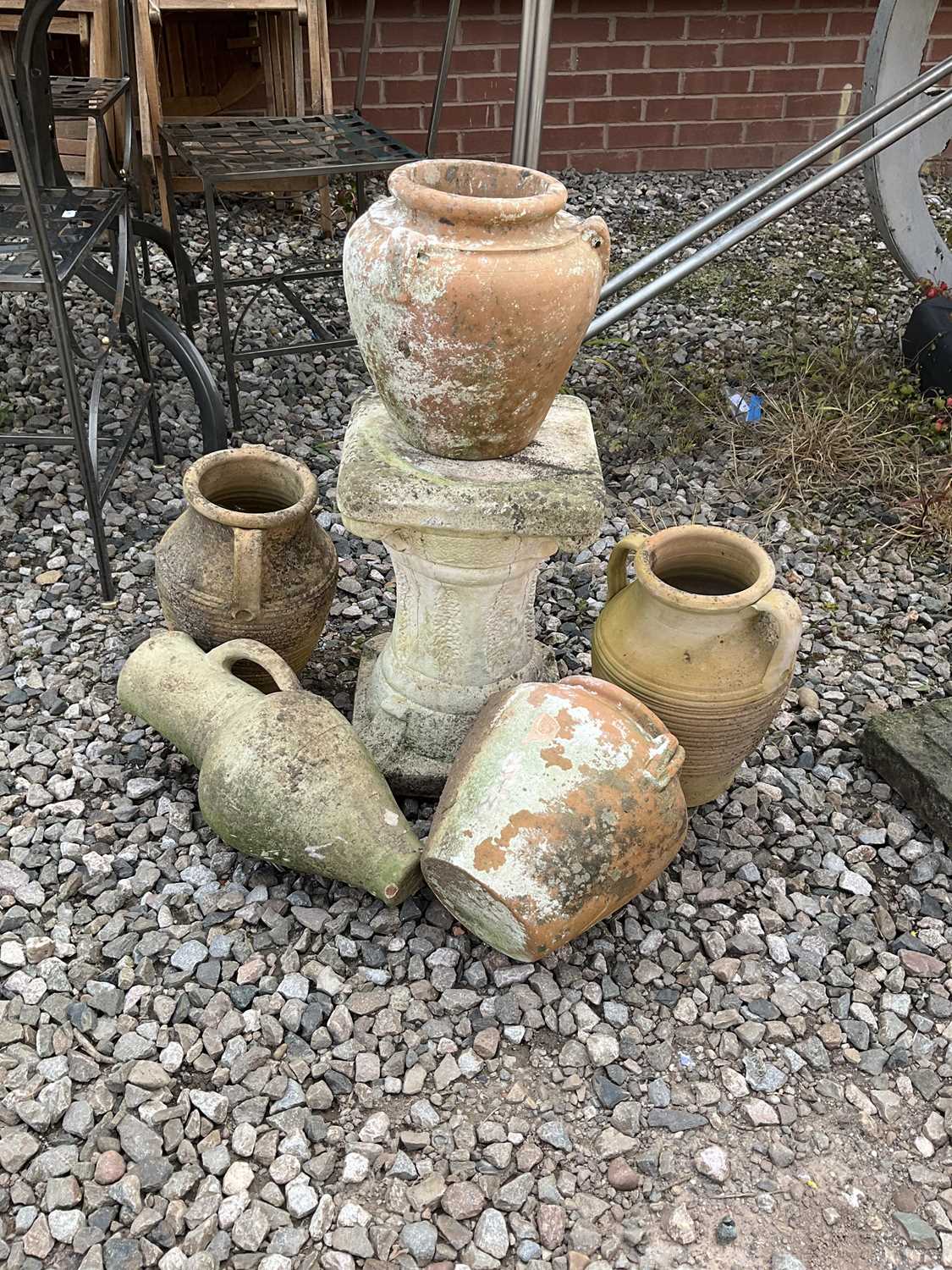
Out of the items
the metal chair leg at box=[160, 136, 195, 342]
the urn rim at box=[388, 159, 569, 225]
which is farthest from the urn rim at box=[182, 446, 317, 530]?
the metal chair leg at box=[160, 136, 195, 342]

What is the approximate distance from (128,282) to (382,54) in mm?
2713

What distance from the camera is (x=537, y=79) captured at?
2.58 m

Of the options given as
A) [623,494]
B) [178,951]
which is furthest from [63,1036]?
[623,494]

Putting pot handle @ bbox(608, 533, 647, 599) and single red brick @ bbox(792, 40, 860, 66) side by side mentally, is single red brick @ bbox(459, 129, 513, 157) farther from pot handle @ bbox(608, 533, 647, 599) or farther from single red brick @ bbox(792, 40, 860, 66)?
pot handle @ bbox(608, 533, 647, 599)

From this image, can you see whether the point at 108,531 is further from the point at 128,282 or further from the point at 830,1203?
the point at 830,1203

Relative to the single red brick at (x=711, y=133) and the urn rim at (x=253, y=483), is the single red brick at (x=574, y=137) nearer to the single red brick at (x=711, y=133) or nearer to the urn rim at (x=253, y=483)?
the single red brick at (x=711, y=133)

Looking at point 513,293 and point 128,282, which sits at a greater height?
point 513,293

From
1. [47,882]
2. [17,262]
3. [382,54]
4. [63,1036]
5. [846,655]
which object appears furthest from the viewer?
[382,54]

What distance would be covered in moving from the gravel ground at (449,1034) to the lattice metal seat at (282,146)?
1.47m

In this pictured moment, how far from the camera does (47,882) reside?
2.11 metres

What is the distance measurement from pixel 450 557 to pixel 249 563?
0.48 meters

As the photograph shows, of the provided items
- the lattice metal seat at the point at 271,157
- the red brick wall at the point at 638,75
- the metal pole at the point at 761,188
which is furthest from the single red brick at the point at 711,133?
the metal pole at the point at 761,188

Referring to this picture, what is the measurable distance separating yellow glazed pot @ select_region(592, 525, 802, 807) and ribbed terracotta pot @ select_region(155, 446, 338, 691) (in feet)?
2.23

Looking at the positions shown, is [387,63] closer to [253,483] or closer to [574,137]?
[574,137]
